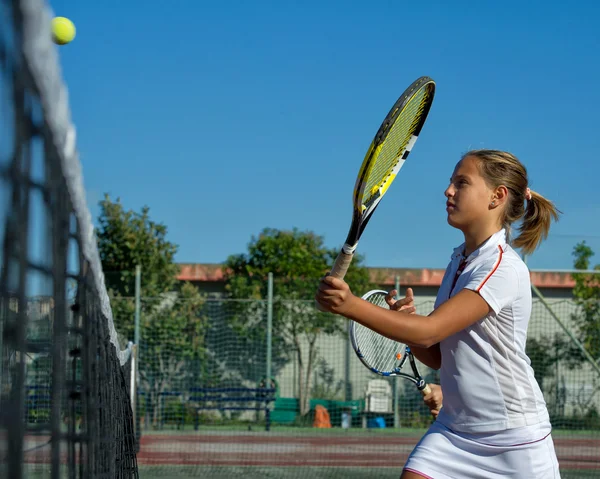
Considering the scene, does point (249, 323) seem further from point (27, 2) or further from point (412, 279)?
point (27, 2)

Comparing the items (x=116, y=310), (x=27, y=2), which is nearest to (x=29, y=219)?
(x=27, y=2)

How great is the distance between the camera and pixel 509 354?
2971mm

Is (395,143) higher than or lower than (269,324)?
higher

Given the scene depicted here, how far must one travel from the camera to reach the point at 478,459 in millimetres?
2951

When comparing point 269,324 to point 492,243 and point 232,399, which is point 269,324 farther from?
point 492,243

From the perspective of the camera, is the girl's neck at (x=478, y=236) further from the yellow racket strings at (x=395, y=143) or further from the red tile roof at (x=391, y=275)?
the red tile roof at (x=391, y=275)

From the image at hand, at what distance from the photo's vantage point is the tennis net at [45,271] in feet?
4.71

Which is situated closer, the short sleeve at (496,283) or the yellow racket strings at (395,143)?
the short sleeve at (496,283)

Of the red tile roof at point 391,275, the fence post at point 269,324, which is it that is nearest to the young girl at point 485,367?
the fence post at point 269,324

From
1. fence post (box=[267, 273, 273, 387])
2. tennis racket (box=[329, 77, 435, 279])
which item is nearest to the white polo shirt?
tennis racket (box=[329, 77, 435, 279])

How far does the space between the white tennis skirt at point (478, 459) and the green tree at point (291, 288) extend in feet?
28.9

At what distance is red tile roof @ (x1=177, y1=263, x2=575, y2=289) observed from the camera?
16.2m

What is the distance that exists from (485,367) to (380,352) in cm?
142

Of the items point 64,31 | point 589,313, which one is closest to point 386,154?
point 64,31
